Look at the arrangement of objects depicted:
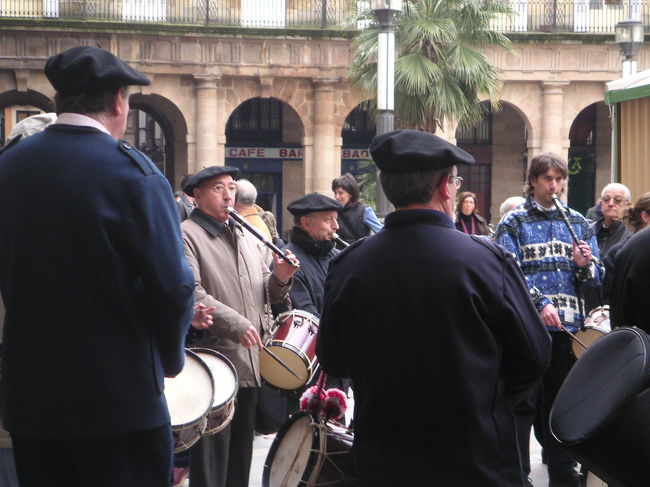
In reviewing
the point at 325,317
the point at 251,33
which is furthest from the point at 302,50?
the point at 325,317

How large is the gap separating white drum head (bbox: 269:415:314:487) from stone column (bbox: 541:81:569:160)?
95.8 feet

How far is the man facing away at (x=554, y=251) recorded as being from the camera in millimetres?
7523

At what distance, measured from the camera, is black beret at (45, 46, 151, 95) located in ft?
13.0

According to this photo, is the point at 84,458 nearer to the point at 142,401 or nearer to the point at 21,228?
the point at 142,401

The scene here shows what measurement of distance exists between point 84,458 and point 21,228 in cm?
75

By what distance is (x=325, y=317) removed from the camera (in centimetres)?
431

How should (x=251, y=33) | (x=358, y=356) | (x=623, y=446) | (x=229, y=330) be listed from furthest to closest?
(x=251, y=33) < (x=229, y=330) < (x=358, y=356) < (x=623, y=446)

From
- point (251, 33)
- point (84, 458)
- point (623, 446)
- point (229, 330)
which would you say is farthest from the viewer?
point (251, 33)

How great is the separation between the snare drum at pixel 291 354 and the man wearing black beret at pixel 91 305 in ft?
9.51

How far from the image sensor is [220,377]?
609 cm

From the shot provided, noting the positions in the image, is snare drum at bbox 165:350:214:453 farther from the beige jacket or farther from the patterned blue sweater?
the patterned blue sweater

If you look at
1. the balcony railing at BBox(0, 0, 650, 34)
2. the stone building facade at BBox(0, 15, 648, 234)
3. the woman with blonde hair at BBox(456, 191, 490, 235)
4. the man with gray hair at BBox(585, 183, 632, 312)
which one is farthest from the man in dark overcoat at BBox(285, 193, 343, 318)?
the stone building facade at BBox(0, 15, 648, 234)

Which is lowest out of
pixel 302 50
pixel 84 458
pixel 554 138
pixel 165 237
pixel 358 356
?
pixel 84 458

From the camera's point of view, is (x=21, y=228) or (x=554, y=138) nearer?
(x=21, y=228)
